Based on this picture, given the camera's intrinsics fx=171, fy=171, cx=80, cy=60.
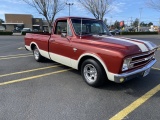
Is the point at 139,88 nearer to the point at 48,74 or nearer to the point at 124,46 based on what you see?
the point at 124,46

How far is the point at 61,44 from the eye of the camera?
5395 millimetres

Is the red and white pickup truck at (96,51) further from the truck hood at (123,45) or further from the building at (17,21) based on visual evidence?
the building at (17,21)

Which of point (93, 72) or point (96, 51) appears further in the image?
point (93, 72)

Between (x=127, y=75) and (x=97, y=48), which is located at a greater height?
(x=97, y=48)

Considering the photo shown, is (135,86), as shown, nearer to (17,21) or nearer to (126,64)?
(126,64)

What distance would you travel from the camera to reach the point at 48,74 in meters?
5.78

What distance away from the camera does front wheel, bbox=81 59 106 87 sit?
14.1ft

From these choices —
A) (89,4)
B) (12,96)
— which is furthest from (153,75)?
(89,4)

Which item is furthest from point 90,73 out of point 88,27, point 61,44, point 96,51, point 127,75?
point 88,27

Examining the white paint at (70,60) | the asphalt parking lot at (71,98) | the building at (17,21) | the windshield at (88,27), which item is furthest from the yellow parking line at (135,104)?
the building at (17,21)

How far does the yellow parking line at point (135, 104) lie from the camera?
128 inches

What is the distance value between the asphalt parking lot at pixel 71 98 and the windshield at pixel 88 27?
4.84ft

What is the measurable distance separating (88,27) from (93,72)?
5.49 feet

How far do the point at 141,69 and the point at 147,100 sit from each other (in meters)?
0.77
